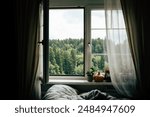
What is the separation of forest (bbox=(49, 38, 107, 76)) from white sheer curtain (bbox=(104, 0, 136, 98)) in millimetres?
333

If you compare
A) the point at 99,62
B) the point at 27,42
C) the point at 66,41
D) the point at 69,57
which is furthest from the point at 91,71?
the point at 27,42

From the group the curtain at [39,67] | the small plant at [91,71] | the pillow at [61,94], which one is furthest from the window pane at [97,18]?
the pillow at [61,94]

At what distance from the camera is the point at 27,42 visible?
2.70 m

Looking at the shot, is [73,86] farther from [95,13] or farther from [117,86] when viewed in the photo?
[95,13]

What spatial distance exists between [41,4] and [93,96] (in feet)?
3.96

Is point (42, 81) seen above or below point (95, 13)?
below

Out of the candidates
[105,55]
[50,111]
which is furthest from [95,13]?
[50,111]

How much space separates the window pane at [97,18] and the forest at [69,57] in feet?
0.89

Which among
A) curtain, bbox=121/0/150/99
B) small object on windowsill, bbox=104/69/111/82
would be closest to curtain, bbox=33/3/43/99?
small object on windowsill, bbox=104/69/111/82

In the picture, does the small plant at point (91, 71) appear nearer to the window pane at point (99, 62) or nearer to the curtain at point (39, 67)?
the window pane at point (99, 62)

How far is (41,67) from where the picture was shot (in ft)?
9.12

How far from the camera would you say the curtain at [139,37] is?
8.73ft

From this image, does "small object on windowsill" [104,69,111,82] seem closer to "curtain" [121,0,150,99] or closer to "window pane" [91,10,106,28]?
"curtain" [121,0,150,99]

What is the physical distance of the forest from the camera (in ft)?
10.1
